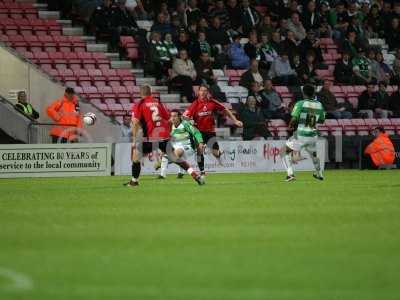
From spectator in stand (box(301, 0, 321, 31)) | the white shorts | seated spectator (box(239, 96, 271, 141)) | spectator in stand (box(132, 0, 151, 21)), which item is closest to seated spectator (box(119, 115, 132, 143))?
seated spectator (box(239, 96, 271, 141))

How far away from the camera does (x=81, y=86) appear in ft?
96.7

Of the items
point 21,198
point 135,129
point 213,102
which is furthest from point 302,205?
point 213,102

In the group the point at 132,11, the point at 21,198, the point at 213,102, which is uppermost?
the point at 132,11

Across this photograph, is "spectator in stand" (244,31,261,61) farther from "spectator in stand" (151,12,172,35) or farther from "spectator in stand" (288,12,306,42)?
"spectator in stand" (151,12,172,35)

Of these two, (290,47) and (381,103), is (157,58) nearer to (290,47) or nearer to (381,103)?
(290,47)

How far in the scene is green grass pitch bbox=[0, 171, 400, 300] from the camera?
25.5ft

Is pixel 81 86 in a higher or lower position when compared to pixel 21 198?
higher

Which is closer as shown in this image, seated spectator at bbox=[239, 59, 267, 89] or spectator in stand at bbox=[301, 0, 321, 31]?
seated spectator at bbox=[239, 59, 267, 89]

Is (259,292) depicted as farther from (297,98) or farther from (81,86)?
(297,98)

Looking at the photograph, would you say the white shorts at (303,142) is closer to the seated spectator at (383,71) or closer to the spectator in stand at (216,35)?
the spectator in stand at (216,35)

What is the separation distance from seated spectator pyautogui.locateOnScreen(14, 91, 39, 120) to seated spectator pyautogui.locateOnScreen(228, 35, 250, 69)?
7.57m

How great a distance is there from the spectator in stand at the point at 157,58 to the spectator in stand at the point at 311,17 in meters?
5.78

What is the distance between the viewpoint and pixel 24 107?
26797mm

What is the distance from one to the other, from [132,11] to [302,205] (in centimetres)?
1814
